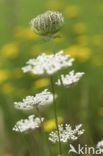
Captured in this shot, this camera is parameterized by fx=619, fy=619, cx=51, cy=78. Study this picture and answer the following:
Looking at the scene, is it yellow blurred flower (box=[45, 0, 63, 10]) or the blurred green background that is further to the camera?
yellow blurred flower (box=[45, 0, 63, 10])

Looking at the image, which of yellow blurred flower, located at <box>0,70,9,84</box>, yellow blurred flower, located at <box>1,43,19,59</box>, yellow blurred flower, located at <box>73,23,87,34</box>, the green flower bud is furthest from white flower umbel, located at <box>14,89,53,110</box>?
yellow blurred flower, located at <box>73,23,87,34</box>

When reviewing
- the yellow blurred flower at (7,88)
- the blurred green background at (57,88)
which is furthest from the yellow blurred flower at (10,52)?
the yellow blurred flower at (7,88)

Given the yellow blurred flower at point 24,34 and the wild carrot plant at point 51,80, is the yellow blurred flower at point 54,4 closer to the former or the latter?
the yellow blurred flower at point 24,34

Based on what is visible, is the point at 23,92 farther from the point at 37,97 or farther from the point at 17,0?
the point at 37,97

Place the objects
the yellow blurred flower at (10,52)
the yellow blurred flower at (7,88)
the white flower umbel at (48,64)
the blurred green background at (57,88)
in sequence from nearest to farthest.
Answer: the white flower umbel at (48,64) < the blurred green background at (57,88) < the yellow blurred flower at (7,88) < the yellow blurred flower at (10,52)

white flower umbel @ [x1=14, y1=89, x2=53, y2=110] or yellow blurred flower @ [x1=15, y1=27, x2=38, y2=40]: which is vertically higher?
yellow blurred flower @ [x1=15, y1=27, x2=38, y2=40]

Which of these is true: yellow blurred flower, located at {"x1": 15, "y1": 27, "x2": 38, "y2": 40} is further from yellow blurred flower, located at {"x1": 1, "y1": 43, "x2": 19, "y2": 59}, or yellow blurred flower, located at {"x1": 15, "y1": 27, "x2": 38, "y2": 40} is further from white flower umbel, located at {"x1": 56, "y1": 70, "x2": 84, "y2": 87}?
white flower umbel, located at {"x1": 56, "y1": 70, "x2": 84, "y2": 87}

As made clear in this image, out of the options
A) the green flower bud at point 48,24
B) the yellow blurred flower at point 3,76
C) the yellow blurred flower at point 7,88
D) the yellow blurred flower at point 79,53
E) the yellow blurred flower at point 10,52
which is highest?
the yellow blurred flower at point 10,52
